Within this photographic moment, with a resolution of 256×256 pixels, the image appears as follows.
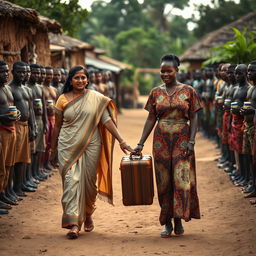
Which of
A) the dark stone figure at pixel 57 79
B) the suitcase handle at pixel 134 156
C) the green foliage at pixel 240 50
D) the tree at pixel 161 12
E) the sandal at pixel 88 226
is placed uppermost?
the tree at pixel 161 12

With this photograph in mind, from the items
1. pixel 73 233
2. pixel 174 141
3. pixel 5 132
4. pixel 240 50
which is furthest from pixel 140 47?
pixel 73 233

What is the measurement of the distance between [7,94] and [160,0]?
185 ft

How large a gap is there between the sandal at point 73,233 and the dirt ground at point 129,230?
3.2 inches

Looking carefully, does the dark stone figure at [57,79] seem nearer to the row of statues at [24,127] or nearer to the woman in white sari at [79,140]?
the row of statues at [24,127]

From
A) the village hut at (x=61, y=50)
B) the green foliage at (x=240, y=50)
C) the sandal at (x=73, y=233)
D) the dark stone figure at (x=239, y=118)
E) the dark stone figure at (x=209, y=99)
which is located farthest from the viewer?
the village hut at (x=61, y=50)

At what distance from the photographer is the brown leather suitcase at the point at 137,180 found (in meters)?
6.84

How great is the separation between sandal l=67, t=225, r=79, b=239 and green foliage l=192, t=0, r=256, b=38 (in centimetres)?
2921

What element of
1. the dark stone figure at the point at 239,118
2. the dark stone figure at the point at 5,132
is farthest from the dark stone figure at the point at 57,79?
the dark stone figure at the point at 5,132

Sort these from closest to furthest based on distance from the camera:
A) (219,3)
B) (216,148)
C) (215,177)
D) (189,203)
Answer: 1. (189,203)
2. (215,177)
3. (216,148)
4. (219,3)

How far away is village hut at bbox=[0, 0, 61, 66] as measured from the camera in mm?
11680

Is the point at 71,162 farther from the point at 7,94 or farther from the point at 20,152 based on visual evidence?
the point at 20,152

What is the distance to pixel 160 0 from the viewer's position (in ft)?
207

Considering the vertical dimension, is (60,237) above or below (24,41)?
below

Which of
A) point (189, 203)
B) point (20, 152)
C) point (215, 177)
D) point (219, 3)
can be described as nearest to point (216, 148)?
point (215, 177)
